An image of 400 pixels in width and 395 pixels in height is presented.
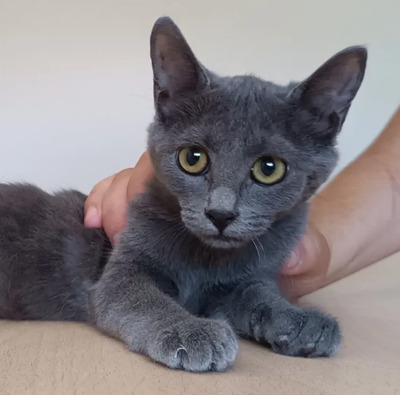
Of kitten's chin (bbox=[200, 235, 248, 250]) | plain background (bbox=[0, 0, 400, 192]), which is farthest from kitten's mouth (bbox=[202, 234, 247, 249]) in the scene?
plain background (bbox=[0, 0, 400, 192])

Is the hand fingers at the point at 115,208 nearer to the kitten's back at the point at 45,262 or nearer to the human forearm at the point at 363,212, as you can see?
the kitten's back at the point at 45,262

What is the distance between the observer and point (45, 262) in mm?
1271

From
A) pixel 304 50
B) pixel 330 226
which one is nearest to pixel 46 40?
pixel 304 50

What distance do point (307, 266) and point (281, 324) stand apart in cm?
30

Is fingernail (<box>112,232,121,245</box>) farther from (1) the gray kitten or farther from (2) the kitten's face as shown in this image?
(2) the kitten's face

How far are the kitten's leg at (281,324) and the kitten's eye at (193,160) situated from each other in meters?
0.25

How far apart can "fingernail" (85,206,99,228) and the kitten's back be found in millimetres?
17

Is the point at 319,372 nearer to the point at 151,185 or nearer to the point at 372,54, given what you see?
the point at 151,185

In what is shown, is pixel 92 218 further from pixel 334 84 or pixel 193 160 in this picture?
pixel 334 84

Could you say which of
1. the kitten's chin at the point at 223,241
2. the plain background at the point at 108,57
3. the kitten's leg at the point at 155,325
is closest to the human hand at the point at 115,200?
the kitten's leg at the point at 155,325

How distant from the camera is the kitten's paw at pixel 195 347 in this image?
33.2 inches

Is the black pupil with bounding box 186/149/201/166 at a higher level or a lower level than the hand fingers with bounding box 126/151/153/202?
higher

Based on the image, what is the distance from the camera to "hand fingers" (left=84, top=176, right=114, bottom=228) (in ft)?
4.36

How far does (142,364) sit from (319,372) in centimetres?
25
